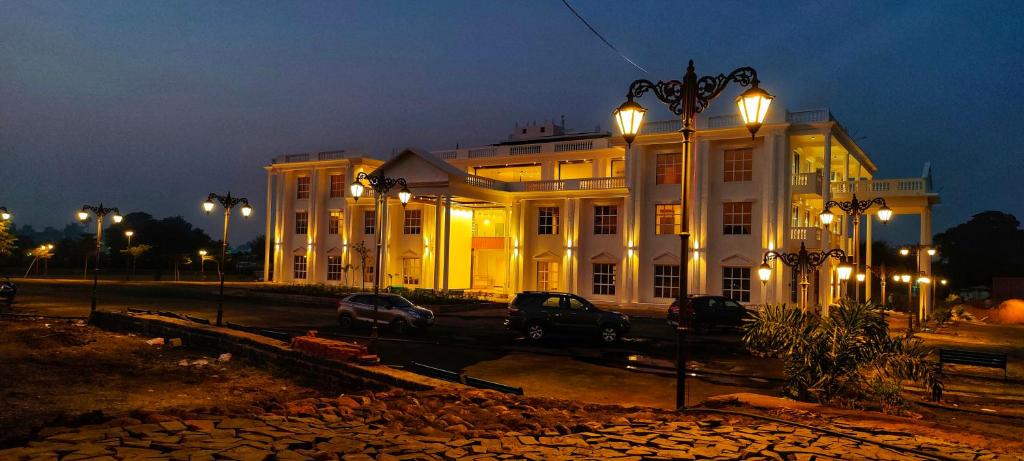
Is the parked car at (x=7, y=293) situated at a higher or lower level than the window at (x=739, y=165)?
lower

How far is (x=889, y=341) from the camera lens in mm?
9914

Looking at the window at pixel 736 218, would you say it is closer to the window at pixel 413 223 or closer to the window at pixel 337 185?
the window at pixel 413 223

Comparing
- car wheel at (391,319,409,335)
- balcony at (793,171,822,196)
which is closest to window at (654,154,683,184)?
balcony at (793,171,822,196)

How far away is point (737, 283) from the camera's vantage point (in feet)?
106

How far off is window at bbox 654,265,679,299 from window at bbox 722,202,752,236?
3.28 meters

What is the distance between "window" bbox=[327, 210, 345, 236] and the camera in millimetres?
45656

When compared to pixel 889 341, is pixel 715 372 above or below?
below

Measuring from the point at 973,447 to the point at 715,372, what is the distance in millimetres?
7620

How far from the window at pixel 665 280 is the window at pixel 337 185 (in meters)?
22.7

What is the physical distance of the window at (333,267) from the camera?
148ft

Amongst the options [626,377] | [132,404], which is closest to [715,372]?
[626,377]

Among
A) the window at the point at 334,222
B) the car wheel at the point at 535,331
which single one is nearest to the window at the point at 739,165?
the car wheel at the point at 535,331

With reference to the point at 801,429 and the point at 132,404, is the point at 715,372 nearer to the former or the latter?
the point at 801,429

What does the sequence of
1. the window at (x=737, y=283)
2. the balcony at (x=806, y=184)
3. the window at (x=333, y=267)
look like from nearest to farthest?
the balcony at (x=806, y=184) → the window at (x=737, y=283) → the window at (x=333, y=267)
